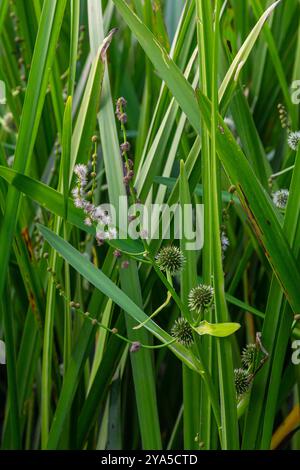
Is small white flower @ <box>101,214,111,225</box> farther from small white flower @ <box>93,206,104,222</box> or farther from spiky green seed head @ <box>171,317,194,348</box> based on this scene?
spiky green seed head @ <box>171,317,194,348</box>

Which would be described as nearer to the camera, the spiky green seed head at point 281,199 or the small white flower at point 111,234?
the small white flower at point 111,234

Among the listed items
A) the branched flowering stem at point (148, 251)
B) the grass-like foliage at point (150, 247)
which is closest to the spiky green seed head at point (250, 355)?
the grass-like foliage at point (150, 247)

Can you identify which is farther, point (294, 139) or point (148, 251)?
point (294, 139)

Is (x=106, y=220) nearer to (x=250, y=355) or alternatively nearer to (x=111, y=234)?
(x=111, y=234)

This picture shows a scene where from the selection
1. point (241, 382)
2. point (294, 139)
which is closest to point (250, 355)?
point (241, 382)

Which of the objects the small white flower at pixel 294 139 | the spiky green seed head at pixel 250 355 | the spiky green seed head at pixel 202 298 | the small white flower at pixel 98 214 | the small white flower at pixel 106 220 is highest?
the small white flower at pixel 294 139

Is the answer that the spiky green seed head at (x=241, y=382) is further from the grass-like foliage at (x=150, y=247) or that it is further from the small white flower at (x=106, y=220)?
the small white flower at (x=106, y=220)

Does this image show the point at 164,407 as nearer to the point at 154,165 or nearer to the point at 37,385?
the point at 37,385

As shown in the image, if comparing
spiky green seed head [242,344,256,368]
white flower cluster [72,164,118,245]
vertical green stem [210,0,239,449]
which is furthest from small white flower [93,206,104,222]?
spiky green seed head [242,344,256,368]

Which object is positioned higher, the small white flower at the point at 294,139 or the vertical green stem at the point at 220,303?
the small white flower at the point at 294,139
